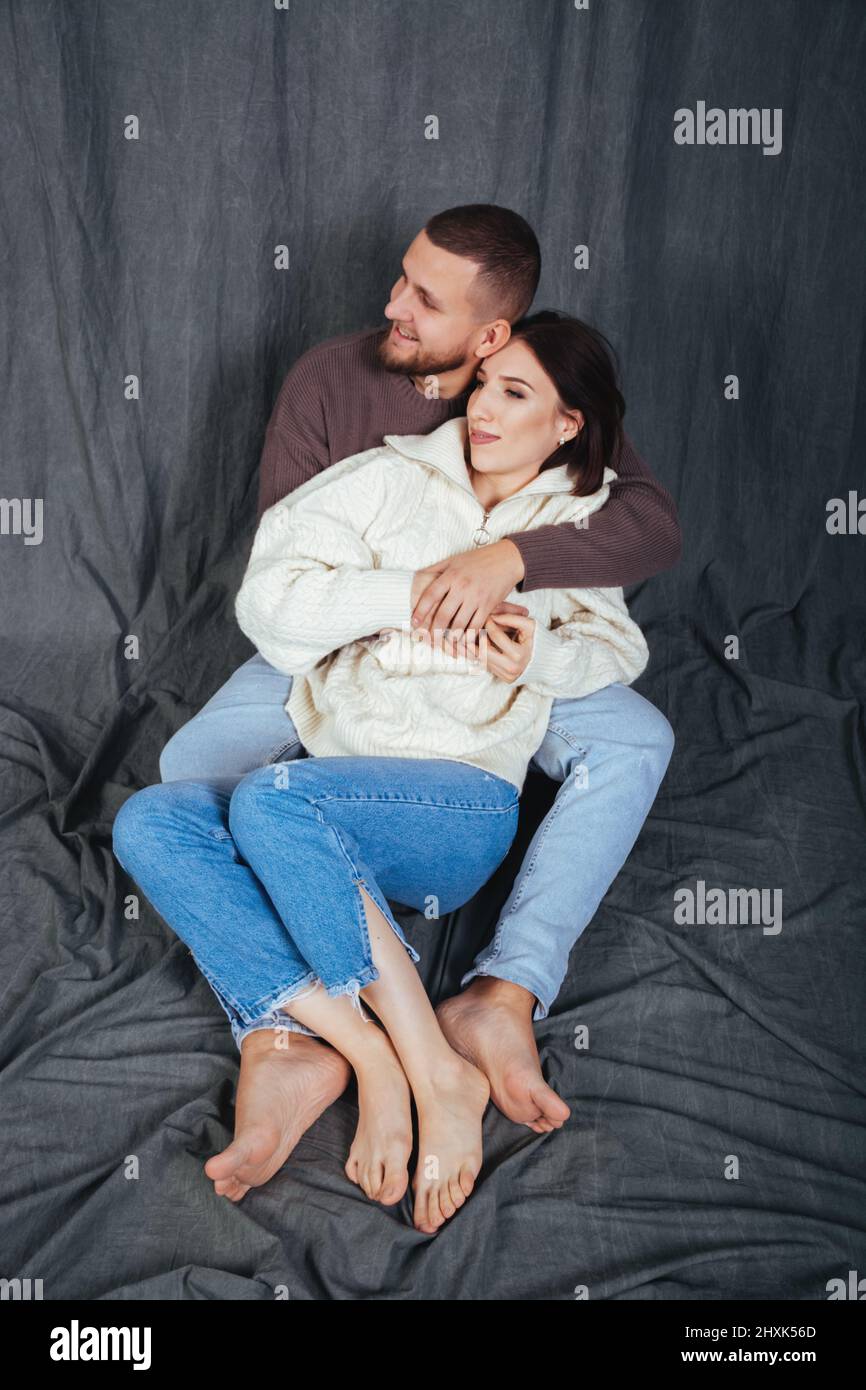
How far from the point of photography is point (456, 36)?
2537 mm

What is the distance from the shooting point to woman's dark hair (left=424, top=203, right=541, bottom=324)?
2.01 meters

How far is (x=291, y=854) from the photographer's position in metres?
1.55

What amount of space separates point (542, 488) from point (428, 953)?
70 cm

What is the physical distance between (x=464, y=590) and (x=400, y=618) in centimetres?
9

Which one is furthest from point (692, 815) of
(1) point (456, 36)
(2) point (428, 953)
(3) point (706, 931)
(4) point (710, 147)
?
(1) point (456, 36)

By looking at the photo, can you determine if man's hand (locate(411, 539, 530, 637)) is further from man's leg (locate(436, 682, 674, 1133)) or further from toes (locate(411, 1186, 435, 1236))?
toes (locate(411, 1186, 435, 1236))

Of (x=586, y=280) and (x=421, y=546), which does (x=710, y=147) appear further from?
(x=421, y=546)

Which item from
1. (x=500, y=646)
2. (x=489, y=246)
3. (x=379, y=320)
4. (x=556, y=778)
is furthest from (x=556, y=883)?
(x=379, y=320)

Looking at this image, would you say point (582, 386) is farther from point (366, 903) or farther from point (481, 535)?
point (366, 903)

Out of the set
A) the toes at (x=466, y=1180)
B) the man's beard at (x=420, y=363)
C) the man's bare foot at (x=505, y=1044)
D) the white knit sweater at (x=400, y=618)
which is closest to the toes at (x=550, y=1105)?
the man's bare foot at (x=505, y=1044)

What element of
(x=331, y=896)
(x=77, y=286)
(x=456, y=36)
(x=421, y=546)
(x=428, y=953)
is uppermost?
(x=456, y=36)

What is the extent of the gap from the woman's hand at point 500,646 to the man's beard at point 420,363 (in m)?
0.50

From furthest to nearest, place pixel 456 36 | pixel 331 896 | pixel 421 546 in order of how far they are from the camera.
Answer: pixel 456 36 → pixel 421 546 → pixel 331 896

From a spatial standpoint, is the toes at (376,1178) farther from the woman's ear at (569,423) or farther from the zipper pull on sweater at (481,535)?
the woman's ear at (569,423)
